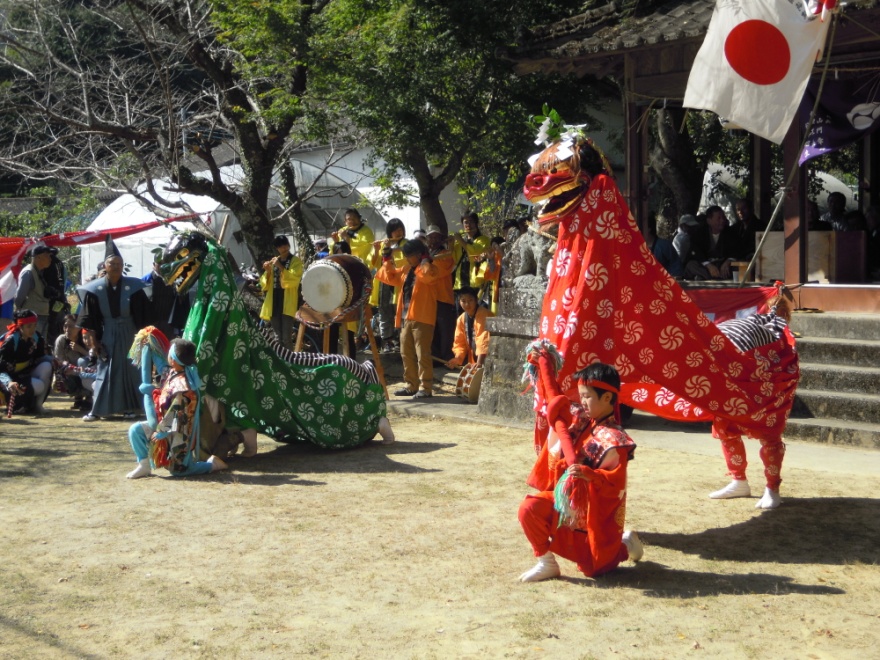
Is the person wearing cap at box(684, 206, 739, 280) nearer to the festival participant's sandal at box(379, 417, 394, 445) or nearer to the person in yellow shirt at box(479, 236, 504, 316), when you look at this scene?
the person in yellow shirt at box(479, 236, 504, 316)

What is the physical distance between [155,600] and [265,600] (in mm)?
529

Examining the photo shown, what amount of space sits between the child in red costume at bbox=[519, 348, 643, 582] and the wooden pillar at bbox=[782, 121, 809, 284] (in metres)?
5.62

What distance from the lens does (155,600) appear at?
16.3 feet

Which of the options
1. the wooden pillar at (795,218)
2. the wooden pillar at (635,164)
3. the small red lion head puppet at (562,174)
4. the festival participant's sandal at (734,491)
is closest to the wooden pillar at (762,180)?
the wooden pillar at (635,164)

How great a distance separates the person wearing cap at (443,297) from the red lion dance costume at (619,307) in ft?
18.6

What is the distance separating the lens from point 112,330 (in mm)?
10539

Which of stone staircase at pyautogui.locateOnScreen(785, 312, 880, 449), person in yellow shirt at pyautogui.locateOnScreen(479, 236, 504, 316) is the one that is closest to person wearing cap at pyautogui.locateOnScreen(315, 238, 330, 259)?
person in yellow shirt at pyautogui.locateOnScreen(479, 236, 504, 316)

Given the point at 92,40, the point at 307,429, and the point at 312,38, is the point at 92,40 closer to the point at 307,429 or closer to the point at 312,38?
the point at 312,38

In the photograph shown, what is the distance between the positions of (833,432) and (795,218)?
2721 millimetres

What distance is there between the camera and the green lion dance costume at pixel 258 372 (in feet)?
26.1

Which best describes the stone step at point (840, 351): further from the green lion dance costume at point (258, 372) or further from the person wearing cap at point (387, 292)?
the person wearing cap at point (387, 292)

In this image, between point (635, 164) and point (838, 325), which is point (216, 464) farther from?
point (635, 164)

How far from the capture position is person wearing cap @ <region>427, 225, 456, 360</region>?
458 inches

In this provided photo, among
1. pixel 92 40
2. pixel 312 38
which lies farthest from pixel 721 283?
pixel 92 40
